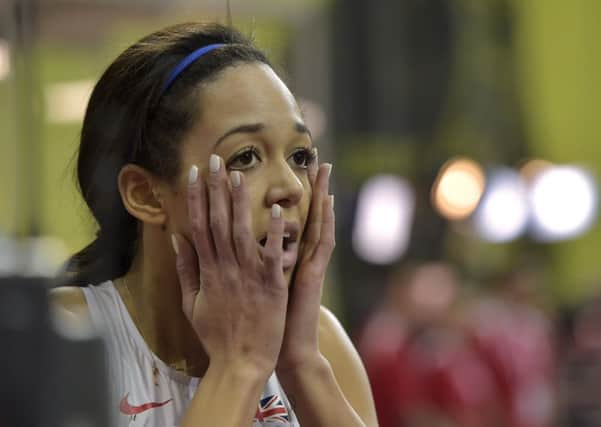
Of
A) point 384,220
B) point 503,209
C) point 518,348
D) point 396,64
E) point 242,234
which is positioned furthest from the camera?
point 396,64

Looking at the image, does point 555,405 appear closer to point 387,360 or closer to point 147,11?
point 387,360

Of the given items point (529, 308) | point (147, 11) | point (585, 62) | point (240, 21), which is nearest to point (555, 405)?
point (529, 308)

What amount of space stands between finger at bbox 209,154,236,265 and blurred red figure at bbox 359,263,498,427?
4.30 m

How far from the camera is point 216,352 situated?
66.5 inches

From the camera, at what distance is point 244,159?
1755 millimetres

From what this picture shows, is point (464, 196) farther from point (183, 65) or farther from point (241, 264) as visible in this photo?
point (241, 264)

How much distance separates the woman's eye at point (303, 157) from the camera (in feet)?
5.95

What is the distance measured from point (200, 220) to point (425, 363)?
15.2 feet

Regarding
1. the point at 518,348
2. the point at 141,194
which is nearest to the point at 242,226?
the point at 141,194

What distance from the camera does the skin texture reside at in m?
1.68

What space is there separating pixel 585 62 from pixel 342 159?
91.9 inches

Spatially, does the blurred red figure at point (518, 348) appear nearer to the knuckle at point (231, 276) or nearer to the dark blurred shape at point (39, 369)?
the knuckle at point (231, 276)

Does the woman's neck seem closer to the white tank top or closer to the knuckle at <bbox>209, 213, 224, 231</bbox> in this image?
the white tank top

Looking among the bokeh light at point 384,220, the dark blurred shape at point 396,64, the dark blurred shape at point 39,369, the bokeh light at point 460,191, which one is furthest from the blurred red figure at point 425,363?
the dark blurred shape at point 39,369
